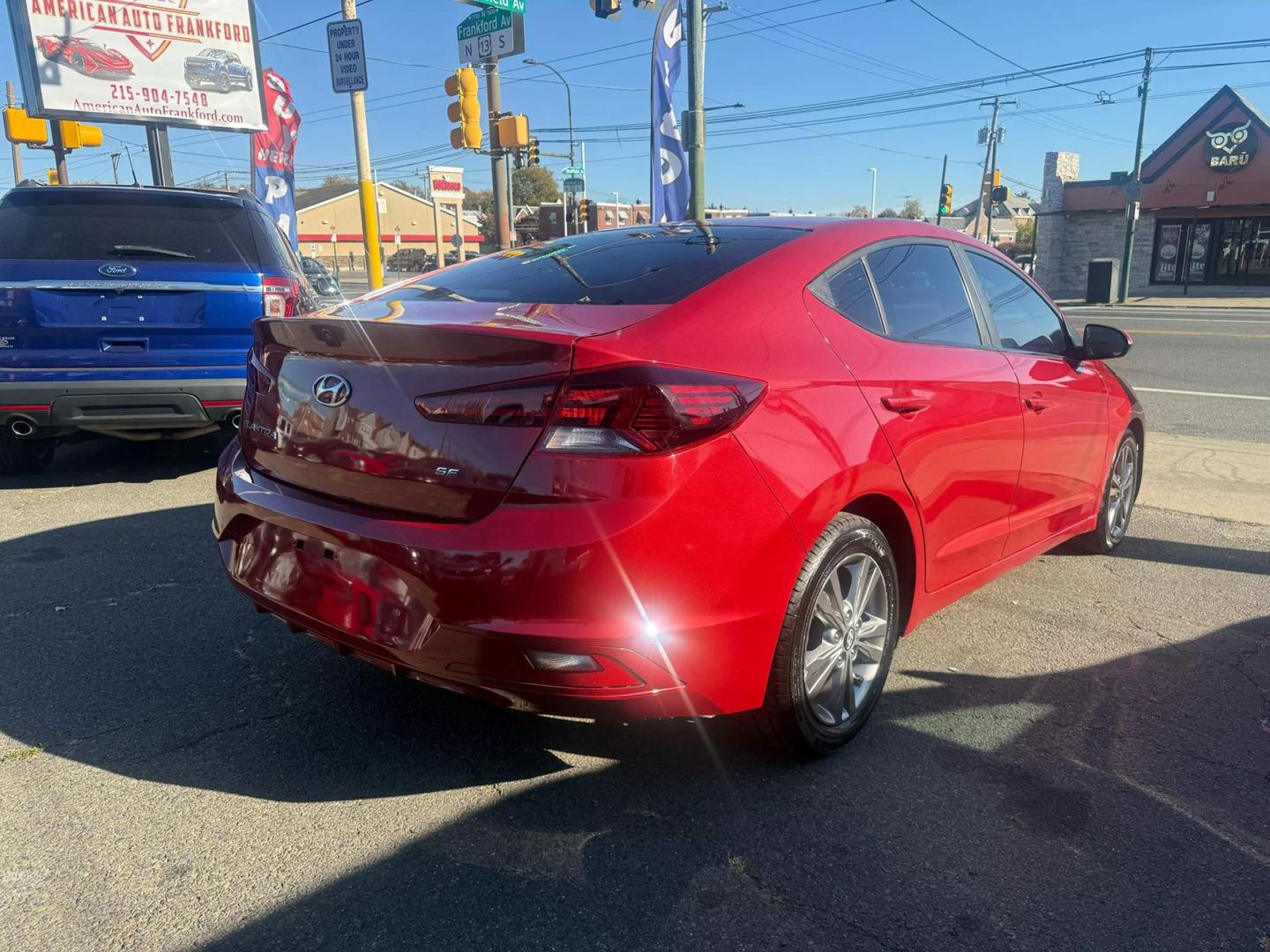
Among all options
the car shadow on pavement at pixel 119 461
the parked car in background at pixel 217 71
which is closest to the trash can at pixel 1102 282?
the parked car in background at pixel 217 71

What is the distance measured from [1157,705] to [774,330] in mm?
1930

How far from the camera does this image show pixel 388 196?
95.3 m

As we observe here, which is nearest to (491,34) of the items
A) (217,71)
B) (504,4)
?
(504,4)

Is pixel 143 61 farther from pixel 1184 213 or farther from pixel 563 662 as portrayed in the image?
pixel 1184 213

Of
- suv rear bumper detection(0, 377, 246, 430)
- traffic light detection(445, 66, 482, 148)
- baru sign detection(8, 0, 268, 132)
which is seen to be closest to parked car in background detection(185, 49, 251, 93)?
baru sign detection(8, 0, 268, 132)

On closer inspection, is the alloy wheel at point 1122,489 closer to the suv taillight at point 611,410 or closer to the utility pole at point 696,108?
the suv taillight at point 611,410

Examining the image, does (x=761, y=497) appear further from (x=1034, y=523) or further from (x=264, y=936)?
(x=1034, y=523)

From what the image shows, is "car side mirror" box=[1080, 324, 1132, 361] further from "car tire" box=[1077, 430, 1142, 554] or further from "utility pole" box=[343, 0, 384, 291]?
"utility pole" box=[343, 0, 384, 291]

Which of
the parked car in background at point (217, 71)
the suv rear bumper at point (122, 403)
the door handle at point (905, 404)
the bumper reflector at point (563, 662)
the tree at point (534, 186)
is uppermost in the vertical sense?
the tree at point (534, 186)

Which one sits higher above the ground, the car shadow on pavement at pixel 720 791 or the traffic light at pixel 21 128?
the traffic light at pixel 21 128

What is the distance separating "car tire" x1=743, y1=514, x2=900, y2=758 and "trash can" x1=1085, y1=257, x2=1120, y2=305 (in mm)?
30739

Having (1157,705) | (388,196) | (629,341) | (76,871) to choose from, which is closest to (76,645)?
(76,871)

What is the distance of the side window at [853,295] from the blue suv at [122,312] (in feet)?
12.2

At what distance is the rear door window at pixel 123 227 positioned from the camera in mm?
5504
